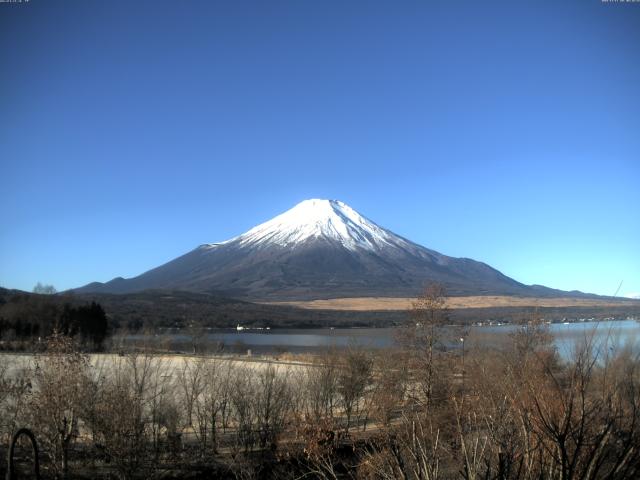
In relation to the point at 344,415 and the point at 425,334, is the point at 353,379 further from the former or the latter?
the point at 425,334

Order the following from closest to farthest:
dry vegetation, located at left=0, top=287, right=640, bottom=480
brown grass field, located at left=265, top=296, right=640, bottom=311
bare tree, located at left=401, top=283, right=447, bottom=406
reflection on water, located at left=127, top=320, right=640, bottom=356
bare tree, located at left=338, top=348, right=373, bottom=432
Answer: dry vegetation, located at left=0, top=287, right=640, bottom=480 < reflection on water, located at left=127, top=320, right=640, bottom=356 < bare tree, located at left=401, top=283, right=447, bottom=406 < bare tree, located at left=338, top=348, right=373, bottom=432 < brown grass field, located at left=265, top=296, right=640, bottom=311

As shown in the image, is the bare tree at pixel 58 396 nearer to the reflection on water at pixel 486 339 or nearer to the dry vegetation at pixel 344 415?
the dry vegetation at pixel 344 415

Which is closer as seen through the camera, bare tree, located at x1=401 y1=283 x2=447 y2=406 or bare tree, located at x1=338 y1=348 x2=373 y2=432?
bare tree, located at x1=401 y1=283 x2=447 y2=406

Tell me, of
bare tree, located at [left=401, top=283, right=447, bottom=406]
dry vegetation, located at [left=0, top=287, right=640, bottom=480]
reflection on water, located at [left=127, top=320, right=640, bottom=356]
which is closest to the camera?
dry vegetation, located at [left=0, top=287, right=640, bottom=480]

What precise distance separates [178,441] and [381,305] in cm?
14171

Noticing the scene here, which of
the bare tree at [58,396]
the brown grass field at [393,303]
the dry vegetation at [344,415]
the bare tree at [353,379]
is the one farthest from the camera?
the brown grass field at [393,303]

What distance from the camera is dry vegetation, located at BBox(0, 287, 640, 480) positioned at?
6.16 meters

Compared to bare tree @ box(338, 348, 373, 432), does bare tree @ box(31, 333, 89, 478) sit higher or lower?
higher

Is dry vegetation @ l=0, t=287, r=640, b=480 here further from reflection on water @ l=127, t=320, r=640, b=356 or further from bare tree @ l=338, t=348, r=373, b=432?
reflection on water @ l=127, t=320, r=640, b=356

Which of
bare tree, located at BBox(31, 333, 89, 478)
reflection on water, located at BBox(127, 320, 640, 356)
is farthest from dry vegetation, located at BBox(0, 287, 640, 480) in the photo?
reflection on water, located at BBox(127, 320, 640, 356)

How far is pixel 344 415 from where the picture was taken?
2833 centimetres

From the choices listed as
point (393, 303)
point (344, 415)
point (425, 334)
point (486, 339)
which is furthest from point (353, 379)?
point (393, 303)

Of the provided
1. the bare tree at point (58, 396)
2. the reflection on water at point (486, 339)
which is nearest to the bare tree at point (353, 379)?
the reflection on water at point (486, 339)

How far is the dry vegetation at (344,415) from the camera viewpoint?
6.16 metres
